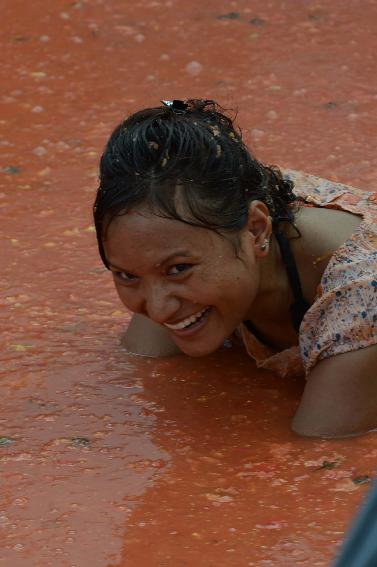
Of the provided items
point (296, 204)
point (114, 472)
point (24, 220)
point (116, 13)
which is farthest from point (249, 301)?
point (116, 13)

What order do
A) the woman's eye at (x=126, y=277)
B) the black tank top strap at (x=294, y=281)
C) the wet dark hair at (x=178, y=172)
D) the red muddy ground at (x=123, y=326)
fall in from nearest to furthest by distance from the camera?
1. the red muddy ground at (x=123, y=326)
2. the wet dark hair at (x=178, y=172)
3. the woman's eye at (x=126, y=277)
4. the black tank top strap at (x=294, y=281)

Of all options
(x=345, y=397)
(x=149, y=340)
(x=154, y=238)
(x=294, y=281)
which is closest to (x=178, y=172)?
(x=154, y=238)

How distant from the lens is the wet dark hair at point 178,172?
9.08 feet

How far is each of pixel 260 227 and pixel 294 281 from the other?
0.21 meters

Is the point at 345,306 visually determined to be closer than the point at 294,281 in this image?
Yes

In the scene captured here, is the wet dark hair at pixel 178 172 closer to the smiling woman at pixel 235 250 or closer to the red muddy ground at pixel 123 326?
the smiling woman at pixel 235 250

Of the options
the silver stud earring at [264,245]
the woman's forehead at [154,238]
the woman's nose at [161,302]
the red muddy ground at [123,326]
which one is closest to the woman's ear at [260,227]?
the silver stud earring at [264,245]

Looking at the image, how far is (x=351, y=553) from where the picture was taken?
4.34 ft

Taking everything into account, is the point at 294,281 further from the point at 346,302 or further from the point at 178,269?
the point at 178,269

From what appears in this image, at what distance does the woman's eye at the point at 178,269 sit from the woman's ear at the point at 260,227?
0.64 feet

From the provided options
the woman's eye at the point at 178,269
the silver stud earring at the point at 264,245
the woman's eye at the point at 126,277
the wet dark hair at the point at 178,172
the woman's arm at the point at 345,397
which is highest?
the wet dark hair at the point at 178,172

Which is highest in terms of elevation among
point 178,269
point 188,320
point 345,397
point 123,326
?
point 178,269

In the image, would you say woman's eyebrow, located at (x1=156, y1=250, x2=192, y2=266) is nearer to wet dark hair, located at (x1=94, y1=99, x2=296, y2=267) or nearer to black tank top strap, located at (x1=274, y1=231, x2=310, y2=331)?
wet dark hair, located at (x1=94, y1=99, x2=296, y2=267)

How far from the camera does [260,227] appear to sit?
9.66ft
